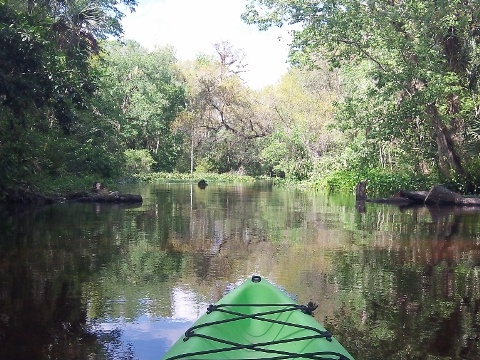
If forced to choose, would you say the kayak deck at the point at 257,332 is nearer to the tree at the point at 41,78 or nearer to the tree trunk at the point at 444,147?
the tree at the point at 41,78

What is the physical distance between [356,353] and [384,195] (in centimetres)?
2069

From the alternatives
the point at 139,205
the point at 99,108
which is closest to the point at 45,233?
the point at 139,205

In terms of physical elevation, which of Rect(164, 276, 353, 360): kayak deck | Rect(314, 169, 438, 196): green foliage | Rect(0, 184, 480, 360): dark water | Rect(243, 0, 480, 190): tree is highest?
Rect(243, 0, 480, 190): tree

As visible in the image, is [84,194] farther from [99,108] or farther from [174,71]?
[174,71]

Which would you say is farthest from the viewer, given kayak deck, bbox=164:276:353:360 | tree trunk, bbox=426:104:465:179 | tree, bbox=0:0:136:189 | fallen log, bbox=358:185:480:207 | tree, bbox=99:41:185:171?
tree, bbox=99:41:185:171

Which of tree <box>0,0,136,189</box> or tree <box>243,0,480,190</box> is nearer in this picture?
tree <box>0,0,136,189</box>

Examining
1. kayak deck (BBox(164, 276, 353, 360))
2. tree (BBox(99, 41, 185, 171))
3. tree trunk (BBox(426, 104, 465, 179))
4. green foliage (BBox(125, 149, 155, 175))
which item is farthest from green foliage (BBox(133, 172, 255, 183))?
kayak deck (BBox(164, 276, 353, 360))

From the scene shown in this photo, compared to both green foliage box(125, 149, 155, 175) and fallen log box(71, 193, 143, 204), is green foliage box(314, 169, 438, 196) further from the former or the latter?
green foliage box(125, 149, 155, 175)

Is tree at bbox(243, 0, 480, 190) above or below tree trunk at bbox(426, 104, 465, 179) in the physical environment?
above

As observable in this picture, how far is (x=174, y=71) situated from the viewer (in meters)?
49.2

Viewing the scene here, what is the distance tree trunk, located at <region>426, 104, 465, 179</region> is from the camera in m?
21.4

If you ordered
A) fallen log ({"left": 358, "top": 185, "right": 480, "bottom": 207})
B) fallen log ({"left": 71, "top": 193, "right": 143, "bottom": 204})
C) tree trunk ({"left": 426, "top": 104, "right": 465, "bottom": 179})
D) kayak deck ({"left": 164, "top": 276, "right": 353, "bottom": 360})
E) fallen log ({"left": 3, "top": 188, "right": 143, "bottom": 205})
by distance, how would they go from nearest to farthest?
kayak deck ({"left": 164, "top": 276, "right": 353, "bottom": 360}), fallen log ({"left": 3, "top": 188, "right": 143, "bottom": 205}), fallen log ({"left": 71, "top": 193, "right": 143, "bottom": 204}), fallen log ({"left": 358, "top": 185, "right": 480, "bottom": 207}), tree trunk ({"left": 426, "top": 104, "right": 465, "bottom": 179})

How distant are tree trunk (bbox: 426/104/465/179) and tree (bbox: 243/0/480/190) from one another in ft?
0.12

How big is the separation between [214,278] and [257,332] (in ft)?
12.2
